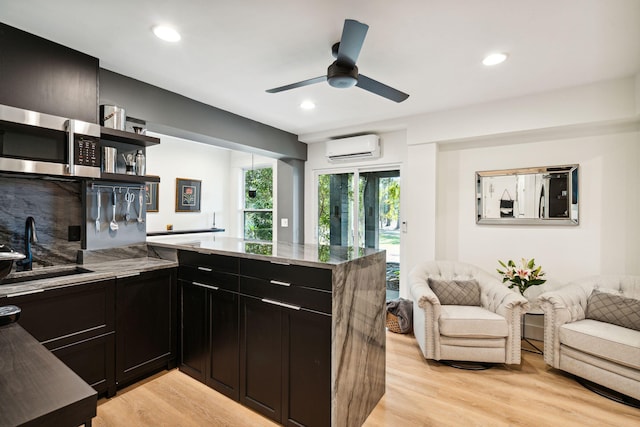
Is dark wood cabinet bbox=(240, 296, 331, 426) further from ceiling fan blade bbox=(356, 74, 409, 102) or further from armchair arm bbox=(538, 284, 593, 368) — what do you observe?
armchair arm bbox=(538, 284, 593, 368)

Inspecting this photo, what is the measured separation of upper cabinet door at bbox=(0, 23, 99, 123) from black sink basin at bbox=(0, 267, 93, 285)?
46.6 inches

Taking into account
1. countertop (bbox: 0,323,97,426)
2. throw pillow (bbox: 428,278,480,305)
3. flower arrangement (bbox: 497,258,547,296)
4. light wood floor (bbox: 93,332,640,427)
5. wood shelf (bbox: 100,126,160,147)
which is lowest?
light wood floor (bbox: 93,332,640,427)

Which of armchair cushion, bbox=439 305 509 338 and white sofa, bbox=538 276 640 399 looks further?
armchair cushion, bbox=439 305 509 338

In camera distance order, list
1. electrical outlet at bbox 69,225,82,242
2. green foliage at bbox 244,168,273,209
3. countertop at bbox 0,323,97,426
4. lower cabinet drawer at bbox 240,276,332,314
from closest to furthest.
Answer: countertop at bbox 0,323,97,426 < lower cabinet drawer at bbox 240,276,332,314 < electrical outlet at bbox 69,225,82,242 < green foliage at bbox 244,168,273,209

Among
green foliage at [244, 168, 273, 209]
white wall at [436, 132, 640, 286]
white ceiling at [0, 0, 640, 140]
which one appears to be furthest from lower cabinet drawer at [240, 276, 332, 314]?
green foliage at [244, 168, 273, 209]

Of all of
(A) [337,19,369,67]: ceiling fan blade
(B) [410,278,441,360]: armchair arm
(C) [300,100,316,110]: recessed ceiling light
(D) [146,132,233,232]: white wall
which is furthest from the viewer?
(D) [146,132,233,232]: white wall

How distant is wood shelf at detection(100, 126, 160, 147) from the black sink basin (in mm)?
1088

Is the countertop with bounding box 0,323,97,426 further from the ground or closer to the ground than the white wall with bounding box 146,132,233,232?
closer to the ground

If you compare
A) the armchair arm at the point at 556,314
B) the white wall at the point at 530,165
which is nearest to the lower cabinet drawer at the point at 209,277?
the white wall at the point at 530,165

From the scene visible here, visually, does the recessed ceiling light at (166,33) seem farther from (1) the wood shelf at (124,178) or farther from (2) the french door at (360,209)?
(2) the french door at (360,209)

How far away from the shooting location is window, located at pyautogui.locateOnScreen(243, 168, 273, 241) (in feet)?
21.1

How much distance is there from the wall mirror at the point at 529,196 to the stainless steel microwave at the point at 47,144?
3.92 meters

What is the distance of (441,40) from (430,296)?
6.66 ft

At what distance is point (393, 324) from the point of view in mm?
3707
